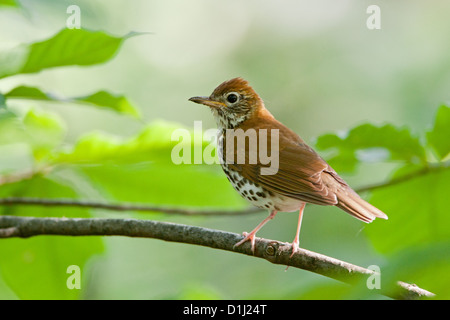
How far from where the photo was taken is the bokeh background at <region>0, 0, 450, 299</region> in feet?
23.1

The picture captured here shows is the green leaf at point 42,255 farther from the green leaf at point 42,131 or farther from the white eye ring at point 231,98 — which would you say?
the white eye ring at point 231,98

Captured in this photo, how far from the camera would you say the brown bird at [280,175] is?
8.23 ft

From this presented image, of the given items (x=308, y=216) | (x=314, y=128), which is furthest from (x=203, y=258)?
(x=314, y=128)

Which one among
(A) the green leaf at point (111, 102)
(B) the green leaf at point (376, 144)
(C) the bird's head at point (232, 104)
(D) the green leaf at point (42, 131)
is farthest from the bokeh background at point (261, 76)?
(A) the green leaf at point (111, 102)

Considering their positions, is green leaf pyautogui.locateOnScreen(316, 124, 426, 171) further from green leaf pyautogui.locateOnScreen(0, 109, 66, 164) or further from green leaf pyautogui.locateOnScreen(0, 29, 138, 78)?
green leaf pyautogui.locateOnScreen(0, 109, 66, 164)

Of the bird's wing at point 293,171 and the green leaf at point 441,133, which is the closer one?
the green leaf at point 441,133

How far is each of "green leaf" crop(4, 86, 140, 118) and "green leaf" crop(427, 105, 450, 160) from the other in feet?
3.97

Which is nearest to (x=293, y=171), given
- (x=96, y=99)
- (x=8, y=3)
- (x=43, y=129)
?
(x=96, y=99)

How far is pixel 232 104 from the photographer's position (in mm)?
3701

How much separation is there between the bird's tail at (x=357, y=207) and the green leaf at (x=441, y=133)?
352mm

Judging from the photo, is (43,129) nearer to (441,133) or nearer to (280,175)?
(280,175)

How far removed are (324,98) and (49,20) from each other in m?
7.46

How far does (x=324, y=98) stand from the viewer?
8984mm

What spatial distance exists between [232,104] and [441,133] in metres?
1.74
